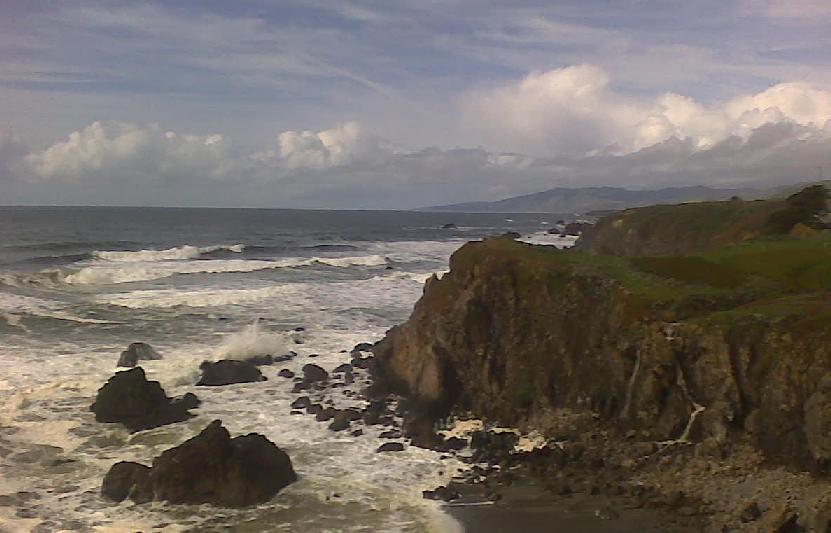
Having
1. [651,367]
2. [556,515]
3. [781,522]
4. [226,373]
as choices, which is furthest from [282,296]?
[781,522]

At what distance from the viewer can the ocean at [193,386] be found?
18688mm

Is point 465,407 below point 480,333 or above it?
below

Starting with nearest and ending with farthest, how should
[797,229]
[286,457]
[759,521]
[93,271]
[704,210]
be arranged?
[759,521] → [286,457] → [797,229] → [704,210] → [93,271]

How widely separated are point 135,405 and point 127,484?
20.3 ft

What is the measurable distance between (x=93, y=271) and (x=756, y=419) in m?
55.8

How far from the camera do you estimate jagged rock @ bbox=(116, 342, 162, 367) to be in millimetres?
31266

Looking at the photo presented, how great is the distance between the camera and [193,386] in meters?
29.5

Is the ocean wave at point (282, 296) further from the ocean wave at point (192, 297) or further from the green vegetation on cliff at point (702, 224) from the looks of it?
the green vegetation on cliff at point (702, 224)

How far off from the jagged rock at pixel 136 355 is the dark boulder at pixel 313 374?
24.1 feet

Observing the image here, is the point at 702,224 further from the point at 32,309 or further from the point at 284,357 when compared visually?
the point at 32,309

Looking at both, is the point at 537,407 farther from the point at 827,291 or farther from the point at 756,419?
the point at 827,291

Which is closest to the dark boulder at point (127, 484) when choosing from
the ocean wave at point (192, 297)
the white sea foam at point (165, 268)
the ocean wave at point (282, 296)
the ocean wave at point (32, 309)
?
the ocean wave at point (32, 309)

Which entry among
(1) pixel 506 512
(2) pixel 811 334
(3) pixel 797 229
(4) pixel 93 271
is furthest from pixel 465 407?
(4) pixel 93 271

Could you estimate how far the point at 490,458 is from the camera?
22.1 meters
